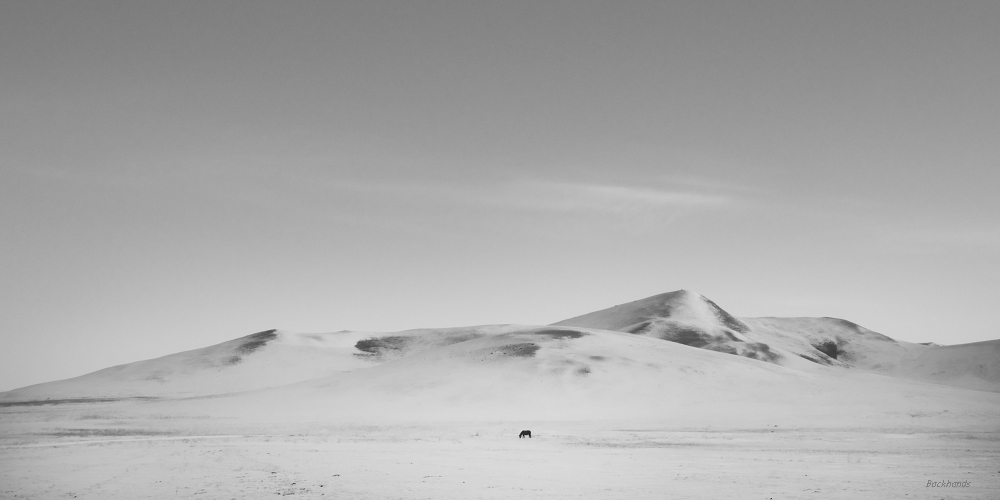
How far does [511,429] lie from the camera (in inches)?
1811

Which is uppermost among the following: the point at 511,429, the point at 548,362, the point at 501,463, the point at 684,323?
the point at 684,323

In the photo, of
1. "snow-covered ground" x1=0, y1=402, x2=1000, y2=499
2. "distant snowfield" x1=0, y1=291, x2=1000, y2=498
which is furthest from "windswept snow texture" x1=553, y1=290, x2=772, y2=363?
"snow-covered ground" x1=0, y1=402, x2=1000, y2=499

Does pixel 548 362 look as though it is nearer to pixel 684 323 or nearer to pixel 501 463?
pixel 501 463

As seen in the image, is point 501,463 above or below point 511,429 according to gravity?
above

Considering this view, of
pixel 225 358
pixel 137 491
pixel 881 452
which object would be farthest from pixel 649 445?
pixel 225 358

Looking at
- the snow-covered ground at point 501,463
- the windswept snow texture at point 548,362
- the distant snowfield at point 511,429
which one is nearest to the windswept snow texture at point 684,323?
the windswept snow texture at point 548,362

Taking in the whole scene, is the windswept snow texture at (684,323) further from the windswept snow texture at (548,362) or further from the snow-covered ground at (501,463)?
the snow-covered ground at (501,463)

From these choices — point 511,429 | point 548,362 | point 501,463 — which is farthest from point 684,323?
point 501,463

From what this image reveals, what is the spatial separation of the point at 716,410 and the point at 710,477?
38.8m

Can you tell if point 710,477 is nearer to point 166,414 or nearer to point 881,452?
point 881,452

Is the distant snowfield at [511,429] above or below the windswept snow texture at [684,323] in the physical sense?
below

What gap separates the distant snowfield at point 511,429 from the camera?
21219 millimetres

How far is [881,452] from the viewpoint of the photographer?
30.2m

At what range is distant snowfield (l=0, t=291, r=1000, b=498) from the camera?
21219mm
